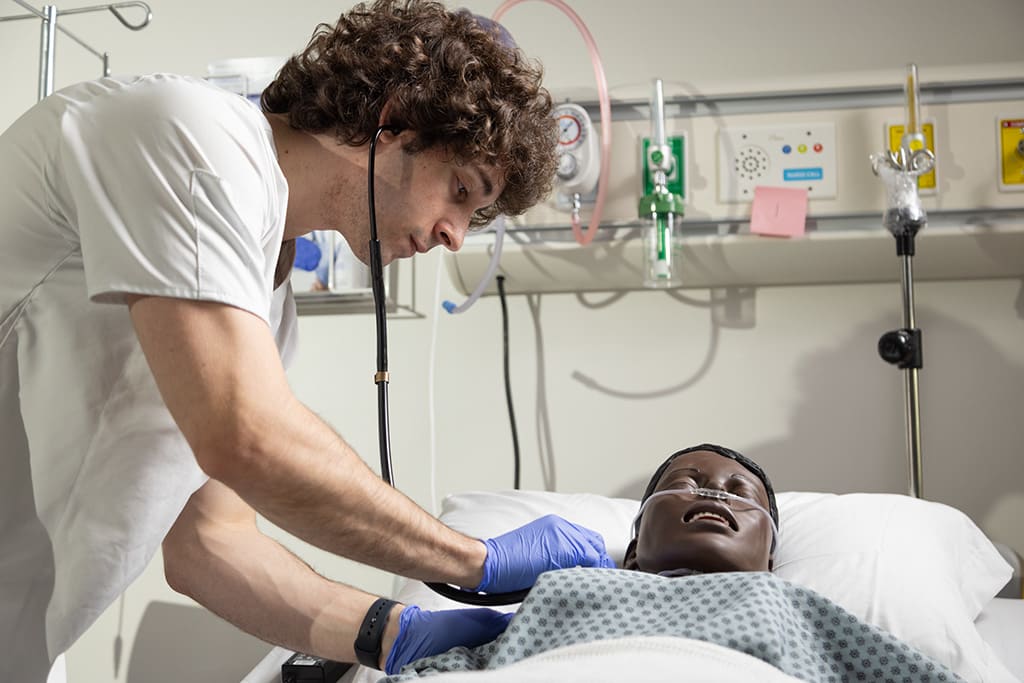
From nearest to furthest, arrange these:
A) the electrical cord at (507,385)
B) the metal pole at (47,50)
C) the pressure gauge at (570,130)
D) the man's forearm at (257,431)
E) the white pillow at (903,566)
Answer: the man's forearm at (257,431), the white pillow at (903,566), the metal pole at (47,50), the pressure gauge at (570,130), the electrical cord at (507,385)

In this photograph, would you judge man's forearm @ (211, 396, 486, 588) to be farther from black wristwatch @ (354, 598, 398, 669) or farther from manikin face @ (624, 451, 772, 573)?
manikin face @ (624, 451, 772, 573)

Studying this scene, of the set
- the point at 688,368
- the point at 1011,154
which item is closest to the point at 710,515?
the point at 688,368

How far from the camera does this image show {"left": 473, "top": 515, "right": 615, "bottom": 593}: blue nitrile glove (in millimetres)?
1183

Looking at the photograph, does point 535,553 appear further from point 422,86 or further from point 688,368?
point 688,368

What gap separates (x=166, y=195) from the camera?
93cm

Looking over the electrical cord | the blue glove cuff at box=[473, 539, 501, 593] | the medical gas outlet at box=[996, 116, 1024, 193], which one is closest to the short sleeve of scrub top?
the blue glove cuff at box=[473, 539, 501, 593]

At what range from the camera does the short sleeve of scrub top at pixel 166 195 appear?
91 centimetres

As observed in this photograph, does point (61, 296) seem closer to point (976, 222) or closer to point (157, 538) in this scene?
point (157, 538)

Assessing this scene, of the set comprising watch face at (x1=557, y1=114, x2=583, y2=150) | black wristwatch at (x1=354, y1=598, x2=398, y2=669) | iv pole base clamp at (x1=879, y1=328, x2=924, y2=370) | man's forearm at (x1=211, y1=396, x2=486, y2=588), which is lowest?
black wristwatch at (x1=354, y1=598, x2=398, y2=669)

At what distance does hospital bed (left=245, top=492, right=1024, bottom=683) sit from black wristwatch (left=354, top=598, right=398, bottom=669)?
41 mm

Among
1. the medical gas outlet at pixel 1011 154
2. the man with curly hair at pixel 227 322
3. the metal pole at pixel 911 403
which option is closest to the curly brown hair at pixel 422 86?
the man with curly hair at pixel 227 322

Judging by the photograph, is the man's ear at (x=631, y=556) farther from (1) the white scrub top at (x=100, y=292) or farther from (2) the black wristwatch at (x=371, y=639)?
(1) the white scrub top at (x=100, y=292)

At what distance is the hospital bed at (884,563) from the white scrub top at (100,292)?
43 cm

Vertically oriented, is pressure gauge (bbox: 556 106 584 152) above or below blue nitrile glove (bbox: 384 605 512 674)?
above
